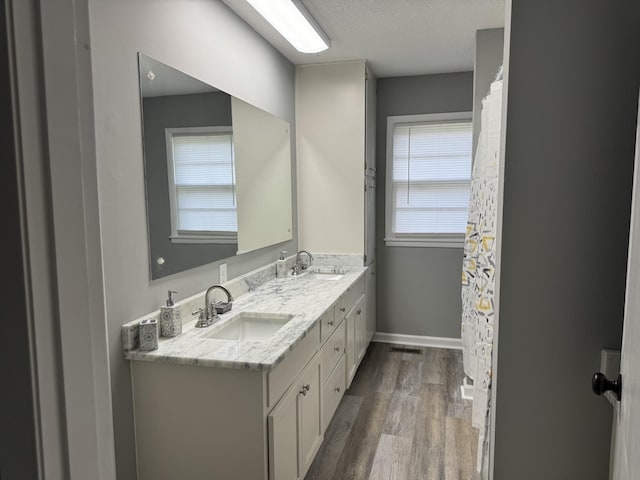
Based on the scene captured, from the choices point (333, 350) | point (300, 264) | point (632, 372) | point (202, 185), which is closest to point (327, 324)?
point (333, 350)

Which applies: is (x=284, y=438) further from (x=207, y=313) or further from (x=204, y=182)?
(x=204, y=182)

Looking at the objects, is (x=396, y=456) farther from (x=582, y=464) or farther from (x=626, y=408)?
(x=626, y=408)

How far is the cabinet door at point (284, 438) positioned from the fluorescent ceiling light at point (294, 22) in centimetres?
187

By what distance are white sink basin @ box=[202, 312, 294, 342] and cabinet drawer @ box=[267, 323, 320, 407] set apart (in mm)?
173

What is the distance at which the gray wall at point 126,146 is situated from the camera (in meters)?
1.59

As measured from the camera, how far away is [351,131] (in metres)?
3.58

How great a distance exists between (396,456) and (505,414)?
135 cm

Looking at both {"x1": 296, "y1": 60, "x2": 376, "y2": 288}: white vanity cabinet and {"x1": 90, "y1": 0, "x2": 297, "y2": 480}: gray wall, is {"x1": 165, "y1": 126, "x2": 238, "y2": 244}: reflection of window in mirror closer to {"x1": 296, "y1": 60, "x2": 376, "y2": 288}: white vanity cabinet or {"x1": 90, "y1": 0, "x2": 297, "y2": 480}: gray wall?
{"x1": 90, "y1": 0, "x2": 297, "y2": 480}: gray wall

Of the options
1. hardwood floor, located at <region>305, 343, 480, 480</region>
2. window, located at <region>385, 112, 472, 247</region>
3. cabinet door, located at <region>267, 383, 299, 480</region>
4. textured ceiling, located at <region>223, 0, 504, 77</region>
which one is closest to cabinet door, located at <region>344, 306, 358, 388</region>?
hardwood floor, located at <region>305, 343, 480, 480</region>

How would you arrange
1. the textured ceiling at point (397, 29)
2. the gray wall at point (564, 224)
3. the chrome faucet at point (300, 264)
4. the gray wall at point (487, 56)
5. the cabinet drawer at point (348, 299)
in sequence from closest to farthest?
the gray wall at point (564, 224), the textured ceiling at point (397, 29), the cabinet drawer at point (348, 299), the gray wall at point (487, 56), the chrome faucet at point (300, 264)

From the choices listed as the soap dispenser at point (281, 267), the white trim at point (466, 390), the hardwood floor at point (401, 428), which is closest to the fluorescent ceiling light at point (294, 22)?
the soap dispenser at point (281, 267)

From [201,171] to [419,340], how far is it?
288 cm

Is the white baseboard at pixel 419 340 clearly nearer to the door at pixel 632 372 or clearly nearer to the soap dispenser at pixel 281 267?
the soap dispenser at pixel 281 267

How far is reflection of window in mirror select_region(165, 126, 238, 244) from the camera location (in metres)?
2.07
